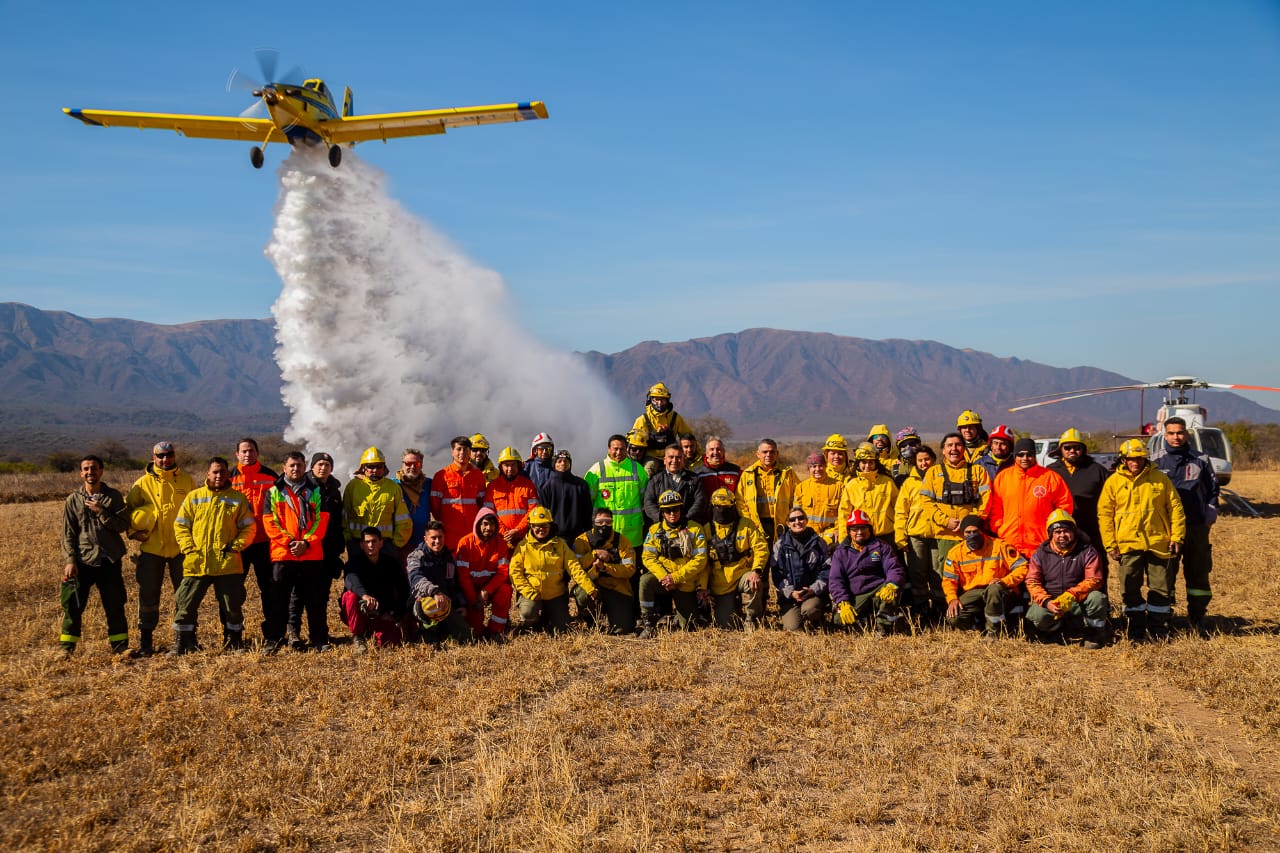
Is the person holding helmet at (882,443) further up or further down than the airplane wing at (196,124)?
further down

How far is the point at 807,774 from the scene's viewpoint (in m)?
5.93

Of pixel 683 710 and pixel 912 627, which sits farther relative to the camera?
pixel 912 627

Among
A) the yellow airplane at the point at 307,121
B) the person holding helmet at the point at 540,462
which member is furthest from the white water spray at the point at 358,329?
the person holding helmet at the point at 540,462

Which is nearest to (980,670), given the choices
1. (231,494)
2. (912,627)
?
(912,627)

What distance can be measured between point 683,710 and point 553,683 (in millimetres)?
1357

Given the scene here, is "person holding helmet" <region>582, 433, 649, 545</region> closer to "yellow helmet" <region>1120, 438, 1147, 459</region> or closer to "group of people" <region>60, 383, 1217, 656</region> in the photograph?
"group of people" <region>60, 383, 1217, 656</region>

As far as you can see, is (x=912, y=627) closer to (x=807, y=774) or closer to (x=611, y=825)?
(x=807, y=774)

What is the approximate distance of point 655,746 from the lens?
6.39m

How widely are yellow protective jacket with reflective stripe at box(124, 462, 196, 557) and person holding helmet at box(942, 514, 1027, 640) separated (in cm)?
810

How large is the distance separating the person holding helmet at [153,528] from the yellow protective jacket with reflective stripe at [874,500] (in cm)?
714

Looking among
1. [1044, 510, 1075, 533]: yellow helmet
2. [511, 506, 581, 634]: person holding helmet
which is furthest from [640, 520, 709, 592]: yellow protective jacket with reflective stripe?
[1044, 510, 1075, 533]: yellow helmet

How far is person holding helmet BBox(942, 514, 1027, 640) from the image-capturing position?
9211mm

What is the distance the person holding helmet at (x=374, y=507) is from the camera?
9.62 m

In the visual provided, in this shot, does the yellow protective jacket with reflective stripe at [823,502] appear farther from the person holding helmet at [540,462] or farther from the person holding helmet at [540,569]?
the person holding helmet at [540,462]
